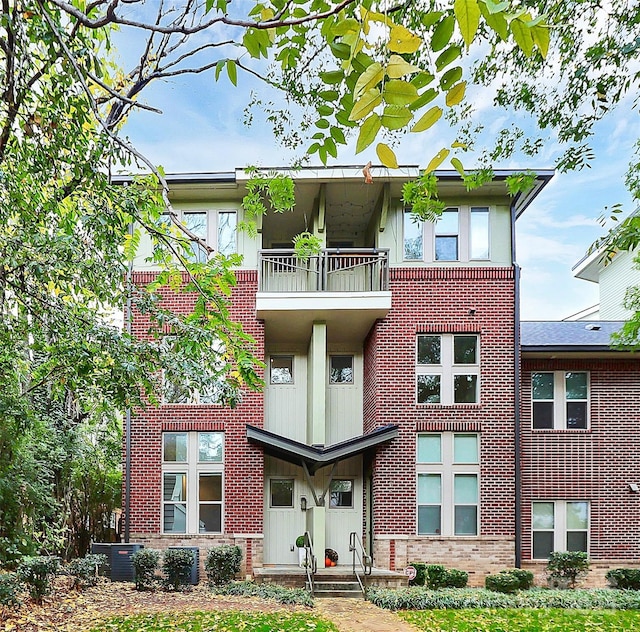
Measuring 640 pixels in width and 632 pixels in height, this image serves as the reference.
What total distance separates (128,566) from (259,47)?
11679mm

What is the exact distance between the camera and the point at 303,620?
873 cm

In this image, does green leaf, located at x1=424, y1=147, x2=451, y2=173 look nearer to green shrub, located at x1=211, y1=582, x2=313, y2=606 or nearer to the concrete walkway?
the concrete walkway

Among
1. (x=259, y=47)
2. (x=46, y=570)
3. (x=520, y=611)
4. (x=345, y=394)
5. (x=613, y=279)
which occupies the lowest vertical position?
(x=520, y=611)

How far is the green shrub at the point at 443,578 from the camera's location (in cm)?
1120

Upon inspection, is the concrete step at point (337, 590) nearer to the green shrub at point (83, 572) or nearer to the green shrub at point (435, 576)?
the green shrub at point (435, 576)

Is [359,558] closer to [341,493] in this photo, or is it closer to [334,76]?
[341,493]

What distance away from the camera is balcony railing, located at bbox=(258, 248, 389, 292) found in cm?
1273

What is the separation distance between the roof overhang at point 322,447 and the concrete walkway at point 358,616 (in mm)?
2586

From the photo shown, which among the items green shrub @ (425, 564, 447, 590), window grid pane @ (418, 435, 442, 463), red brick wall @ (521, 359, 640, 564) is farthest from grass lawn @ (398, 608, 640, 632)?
window grid pane @ (418, 435, 442, 463)

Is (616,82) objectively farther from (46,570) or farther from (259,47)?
(46,570)

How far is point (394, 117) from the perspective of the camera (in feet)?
4.27

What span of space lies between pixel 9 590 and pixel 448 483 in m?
7.97

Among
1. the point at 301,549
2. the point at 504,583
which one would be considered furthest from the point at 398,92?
the point at 301,549

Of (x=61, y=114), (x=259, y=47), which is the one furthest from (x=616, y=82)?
(x=61, y=114)
